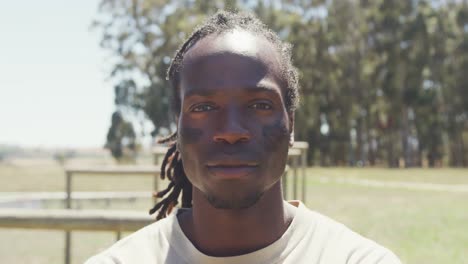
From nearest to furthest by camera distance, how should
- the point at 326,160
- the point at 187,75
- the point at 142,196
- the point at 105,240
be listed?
1. the point at 187,75
2. the point at 105,240
3. the point at 142,196
4. the point at 326,160

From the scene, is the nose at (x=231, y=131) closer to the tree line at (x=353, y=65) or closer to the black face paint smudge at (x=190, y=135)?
the black face paint smudge at (x=190, y=135)

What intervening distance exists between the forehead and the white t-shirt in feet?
1.12

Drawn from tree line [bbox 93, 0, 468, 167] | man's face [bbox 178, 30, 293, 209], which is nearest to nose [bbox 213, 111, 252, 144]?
man's face [bbox 178, 30, 293, 209]

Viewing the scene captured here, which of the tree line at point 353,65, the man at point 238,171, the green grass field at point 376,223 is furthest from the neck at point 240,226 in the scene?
the tree line at point 353,65

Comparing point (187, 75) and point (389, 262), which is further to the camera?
point (187, 75)

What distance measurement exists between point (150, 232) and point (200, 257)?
0.18 metres

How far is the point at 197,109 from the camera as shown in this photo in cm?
150

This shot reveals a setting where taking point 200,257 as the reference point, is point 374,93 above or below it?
above

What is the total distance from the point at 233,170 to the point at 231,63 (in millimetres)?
259

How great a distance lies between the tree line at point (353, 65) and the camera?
115 ft

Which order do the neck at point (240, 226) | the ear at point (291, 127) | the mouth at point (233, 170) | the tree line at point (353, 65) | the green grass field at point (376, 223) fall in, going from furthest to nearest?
the tree line at point (353, 65) → the green grass field at point (376, 223) → the ear at point (291, 127) → the neck at point (240, 226) → the mouth at point (233, 170)

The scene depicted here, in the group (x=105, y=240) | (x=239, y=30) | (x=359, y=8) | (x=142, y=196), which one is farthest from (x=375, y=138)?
(x=239, y=30)

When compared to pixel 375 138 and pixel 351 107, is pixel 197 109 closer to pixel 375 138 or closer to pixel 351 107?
pixel 351 107

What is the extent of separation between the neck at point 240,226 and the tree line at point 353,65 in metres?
32.4
